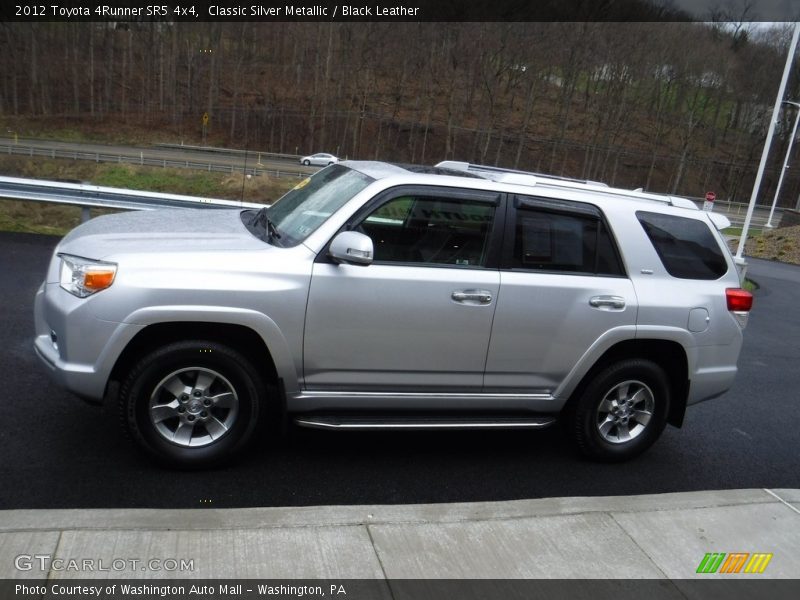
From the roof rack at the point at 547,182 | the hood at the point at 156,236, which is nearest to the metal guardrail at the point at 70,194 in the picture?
the hood at the point at 156,236

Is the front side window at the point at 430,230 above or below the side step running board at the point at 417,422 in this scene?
above

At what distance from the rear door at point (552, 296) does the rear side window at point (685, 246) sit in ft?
1.20

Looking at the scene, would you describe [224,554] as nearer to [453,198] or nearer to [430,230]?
[430,230]

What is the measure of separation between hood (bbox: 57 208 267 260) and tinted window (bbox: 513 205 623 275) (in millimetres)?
1700

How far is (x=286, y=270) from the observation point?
161 inches

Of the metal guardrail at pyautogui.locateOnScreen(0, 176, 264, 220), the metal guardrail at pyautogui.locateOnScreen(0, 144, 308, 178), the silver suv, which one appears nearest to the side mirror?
the silver suv

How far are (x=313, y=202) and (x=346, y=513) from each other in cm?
209

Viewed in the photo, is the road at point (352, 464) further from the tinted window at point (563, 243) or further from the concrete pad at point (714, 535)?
the tinted window at point (563, 243)

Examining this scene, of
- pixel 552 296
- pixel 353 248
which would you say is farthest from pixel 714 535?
pixel 353 248

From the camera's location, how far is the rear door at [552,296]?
177 inches

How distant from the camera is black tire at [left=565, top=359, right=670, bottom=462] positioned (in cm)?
479

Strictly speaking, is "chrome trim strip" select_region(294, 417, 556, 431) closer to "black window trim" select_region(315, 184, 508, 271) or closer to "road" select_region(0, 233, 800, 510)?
"road" select_region(0, 233, 800, 510)
